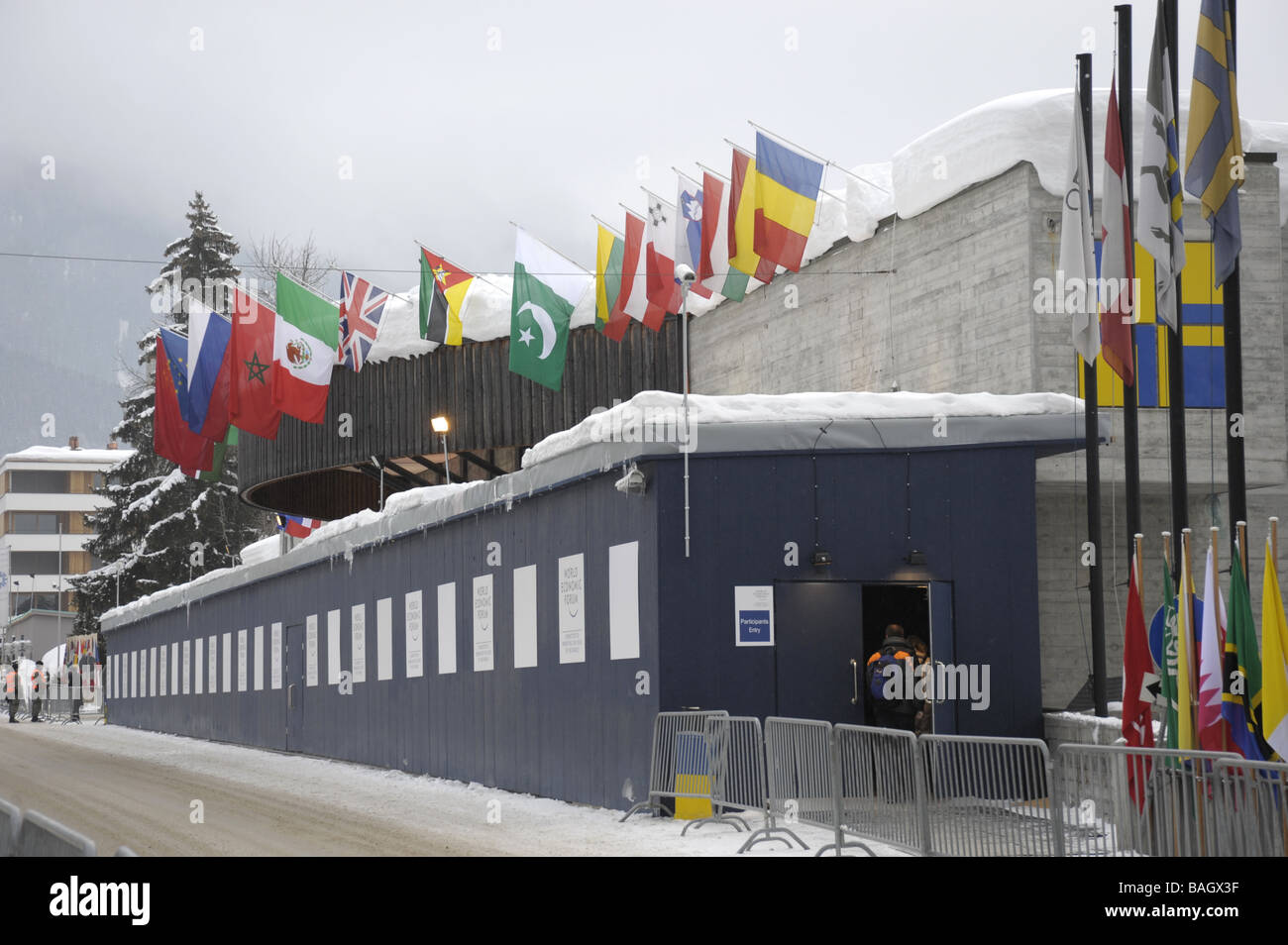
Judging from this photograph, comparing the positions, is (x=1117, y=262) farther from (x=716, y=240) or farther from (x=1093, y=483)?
(x=716, y=240)

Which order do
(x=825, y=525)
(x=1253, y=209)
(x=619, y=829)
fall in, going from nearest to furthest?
(x=619, y=829)
(x=825, y=525)
(x=1253, y=209)

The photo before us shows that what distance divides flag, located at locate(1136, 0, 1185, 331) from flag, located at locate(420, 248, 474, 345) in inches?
694

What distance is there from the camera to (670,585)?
16.5 m

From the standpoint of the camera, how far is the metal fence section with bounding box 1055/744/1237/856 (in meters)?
9.23

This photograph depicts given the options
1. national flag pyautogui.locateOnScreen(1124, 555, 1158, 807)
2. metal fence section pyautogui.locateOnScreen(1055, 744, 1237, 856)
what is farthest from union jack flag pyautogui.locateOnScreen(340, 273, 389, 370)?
metal fence section pyautogui.locateOnScreen(1055, 744, 1237, 856)

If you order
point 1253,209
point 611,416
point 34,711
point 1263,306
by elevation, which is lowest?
point 34,711

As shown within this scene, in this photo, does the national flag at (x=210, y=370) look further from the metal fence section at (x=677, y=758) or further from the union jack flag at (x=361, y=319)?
the metal fence section at (x=677, y=758)

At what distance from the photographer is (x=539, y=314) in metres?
30.0

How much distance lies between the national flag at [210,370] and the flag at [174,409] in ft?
4.76

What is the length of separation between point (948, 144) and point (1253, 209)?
4457mm

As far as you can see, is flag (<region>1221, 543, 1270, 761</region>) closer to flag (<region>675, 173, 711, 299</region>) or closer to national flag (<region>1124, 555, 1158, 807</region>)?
national flag (<region>1124, 555, 1158, 807</region>)

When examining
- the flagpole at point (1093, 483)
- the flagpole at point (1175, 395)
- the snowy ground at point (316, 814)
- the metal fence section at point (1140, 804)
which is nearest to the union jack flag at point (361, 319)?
the snowy ground at point (316, 814)
